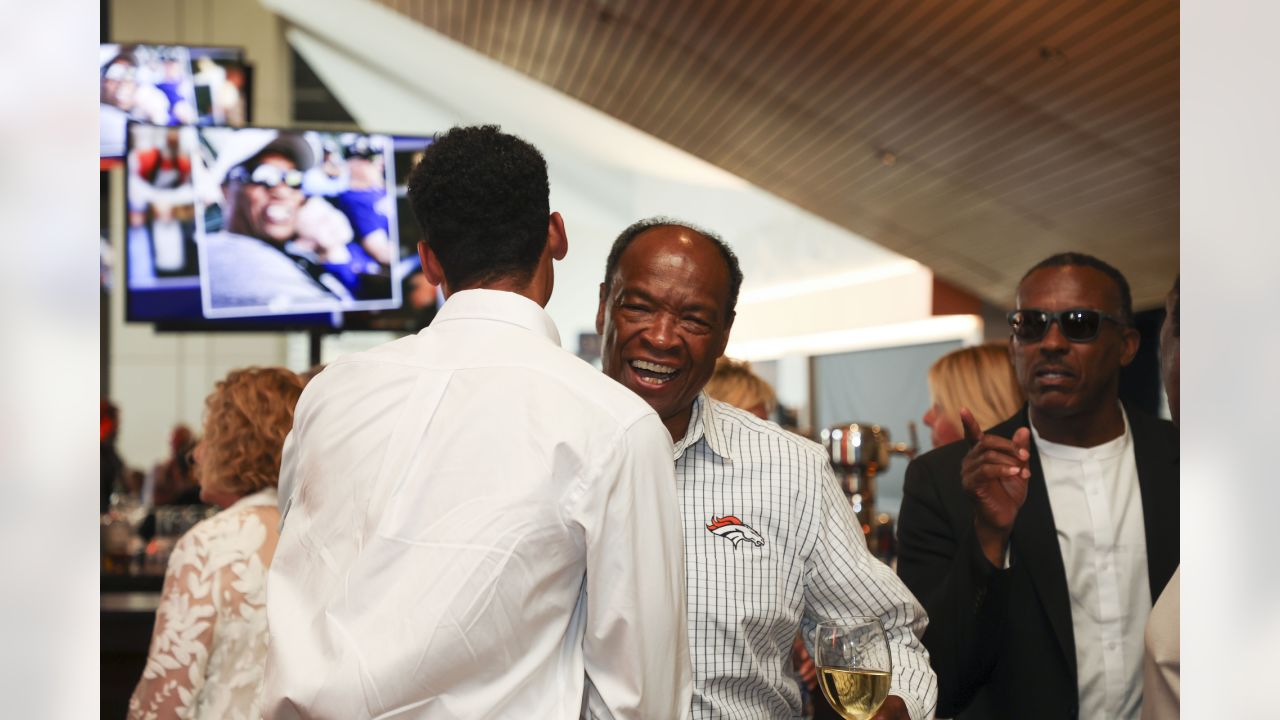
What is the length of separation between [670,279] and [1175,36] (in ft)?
14.9

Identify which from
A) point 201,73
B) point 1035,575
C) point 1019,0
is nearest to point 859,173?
point 1019,0

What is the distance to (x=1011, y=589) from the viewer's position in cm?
226

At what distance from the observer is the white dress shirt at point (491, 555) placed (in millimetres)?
1298

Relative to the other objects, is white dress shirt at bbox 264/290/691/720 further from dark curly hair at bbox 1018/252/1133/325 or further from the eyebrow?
dark curly hair at bbox 1018/252/1133/325

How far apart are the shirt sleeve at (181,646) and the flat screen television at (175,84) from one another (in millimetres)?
5879

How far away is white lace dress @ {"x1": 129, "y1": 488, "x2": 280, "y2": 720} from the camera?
265 centimetres

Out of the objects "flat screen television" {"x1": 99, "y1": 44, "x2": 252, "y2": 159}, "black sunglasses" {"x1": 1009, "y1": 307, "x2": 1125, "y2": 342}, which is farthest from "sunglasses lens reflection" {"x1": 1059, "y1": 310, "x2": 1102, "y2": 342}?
"flat screen television" {"x1": 99, "y1": 44, "x2": 252, "y2": 159}

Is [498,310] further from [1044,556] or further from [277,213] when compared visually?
[277,213]

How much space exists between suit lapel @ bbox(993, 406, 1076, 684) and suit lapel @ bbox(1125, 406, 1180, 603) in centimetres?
18

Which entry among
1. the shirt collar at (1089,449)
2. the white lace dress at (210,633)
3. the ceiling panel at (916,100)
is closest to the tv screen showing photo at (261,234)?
the ceiling panel at (916,100)

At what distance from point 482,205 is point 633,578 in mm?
495
